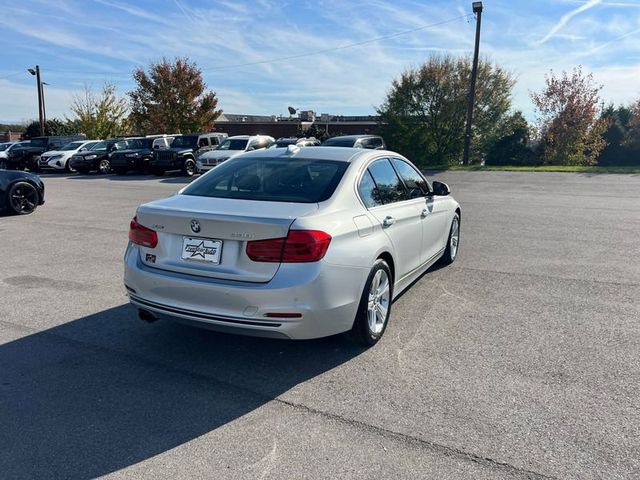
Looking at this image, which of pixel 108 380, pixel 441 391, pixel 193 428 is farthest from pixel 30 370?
pixel 441 391

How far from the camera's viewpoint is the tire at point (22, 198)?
11.5 m

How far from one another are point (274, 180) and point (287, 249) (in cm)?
111

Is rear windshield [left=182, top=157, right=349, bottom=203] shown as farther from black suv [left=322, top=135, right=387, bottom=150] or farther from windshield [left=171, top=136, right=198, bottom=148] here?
windshield [left=171, top=136, right=198, bottom=148]

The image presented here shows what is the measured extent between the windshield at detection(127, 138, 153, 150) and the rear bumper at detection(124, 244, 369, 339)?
2409 centimetres

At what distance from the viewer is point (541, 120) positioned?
31641 mm

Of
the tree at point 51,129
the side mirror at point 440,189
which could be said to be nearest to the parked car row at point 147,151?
the side mirror at point 440,189

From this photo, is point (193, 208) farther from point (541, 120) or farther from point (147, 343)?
point (541, 120)

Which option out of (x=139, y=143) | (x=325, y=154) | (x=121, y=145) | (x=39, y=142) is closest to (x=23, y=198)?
(x=325, y=154)

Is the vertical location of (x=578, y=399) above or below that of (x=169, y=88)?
below

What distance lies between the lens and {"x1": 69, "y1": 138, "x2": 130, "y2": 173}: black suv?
86.4 feet

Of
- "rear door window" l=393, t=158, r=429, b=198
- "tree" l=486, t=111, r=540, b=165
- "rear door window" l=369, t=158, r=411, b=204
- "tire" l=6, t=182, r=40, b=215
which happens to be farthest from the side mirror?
"tree" l=486, t=111, r=540, b=165

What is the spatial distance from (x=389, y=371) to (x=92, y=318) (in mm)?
2988

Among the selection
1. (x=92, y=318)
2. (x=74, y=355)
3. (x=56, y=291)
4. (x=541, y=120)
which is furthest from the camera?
(x=541, y=120)

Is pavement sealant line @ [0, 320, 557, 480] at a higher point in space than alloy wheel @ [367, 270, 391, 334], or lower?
lower
